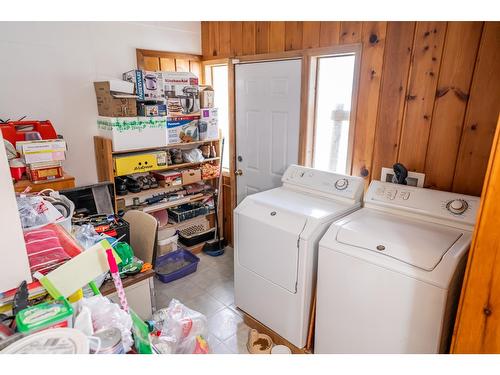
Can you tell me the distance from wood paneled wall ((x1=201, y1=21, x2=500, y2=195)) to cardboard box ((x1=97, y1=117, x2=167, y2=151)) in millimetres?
1432

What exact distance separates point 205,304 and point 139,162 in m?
1.33

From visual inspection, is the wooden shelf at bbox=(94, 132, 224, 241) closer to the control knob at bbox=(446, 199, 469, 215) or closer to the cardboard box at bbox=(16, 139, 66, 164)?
the cardboard box at bbox=(16, 139, 66, 164)

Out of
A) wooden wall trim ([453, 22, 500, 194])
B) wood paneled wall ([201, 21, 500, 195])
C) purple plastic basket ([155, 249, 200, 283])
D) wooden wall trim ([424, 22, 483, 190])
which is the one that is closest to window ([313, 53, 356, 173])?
wood paneled wall ([201, 21, 500, 195])

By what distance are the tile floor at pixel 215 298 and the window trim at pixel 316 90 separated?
134 centimetres

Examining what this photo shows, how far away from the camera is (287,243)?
1.87 m

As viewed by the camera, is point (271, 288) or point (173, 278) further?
point (173, 278)

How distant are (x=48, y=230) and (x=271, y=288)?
132 cm

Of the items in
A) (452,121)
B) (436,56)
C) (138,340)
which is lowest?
Result: (138,340)

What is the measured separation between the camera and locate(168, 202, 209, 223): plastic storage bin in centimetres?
320

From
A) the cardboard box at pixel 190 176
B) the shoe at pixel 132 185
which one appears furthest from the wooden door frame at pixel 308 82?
the shoe at pixel 132 185
